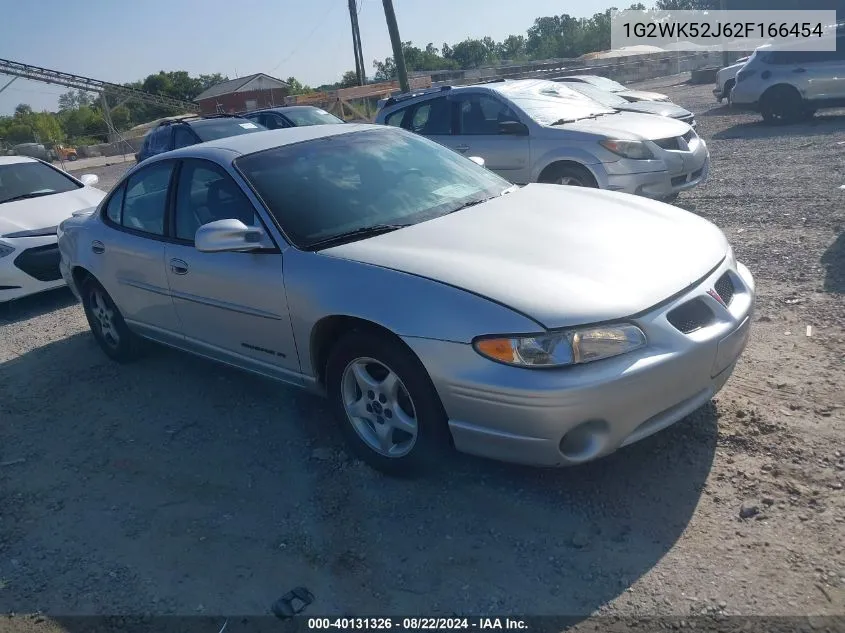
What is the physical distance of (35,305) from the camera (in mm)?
8203

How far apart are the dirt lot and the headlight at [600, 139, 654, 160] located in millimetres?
3112

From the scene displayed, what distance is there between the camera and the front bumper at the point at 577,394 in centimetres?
293

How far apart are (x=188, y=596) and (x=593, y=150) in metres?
6.25

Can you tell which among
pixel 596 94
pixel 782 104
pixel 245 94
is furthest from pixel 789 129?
pixel 245 94

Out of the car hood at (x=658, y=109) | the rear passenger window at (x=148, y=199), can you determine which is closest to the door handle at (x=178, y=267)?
the rear passenger window at (x=148, y=199)

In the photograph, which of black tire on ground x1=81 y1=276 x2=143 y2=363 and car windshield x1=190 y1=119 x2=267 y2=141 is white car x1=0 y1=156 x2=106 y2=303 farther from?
car windshield x1=190 y1=119 x2=267 y2=141

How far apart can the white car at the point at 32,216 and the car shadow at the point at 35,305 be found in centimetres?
22

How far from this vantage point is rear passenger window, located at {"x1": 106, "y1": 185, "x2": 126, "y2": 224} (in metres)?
5.33

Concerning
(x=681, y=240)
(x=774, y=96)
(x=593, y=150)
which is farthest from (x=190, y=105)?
(x=681, y=240)

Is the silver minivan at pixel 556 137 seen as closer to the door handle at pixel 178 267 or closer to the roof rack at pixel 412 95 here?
the roof rack at pixel 412 95

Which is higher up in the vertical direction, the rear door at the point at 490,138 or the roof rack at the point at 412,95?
the roof rack at the point at 412,95

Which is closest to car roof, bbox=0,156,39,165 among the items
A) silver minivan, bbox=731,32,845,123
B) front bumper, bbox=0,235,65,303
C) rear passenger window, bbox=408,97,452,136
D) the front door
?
front bumper, bbox=0,235,65,303

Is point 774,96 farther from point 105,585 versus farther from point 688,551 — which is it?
point 105,585

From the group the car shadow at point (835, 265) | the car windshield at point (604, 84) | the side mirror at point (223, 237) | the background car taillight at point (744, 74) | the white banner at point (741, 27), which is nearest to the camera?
the side mirror at point (223, 237)
